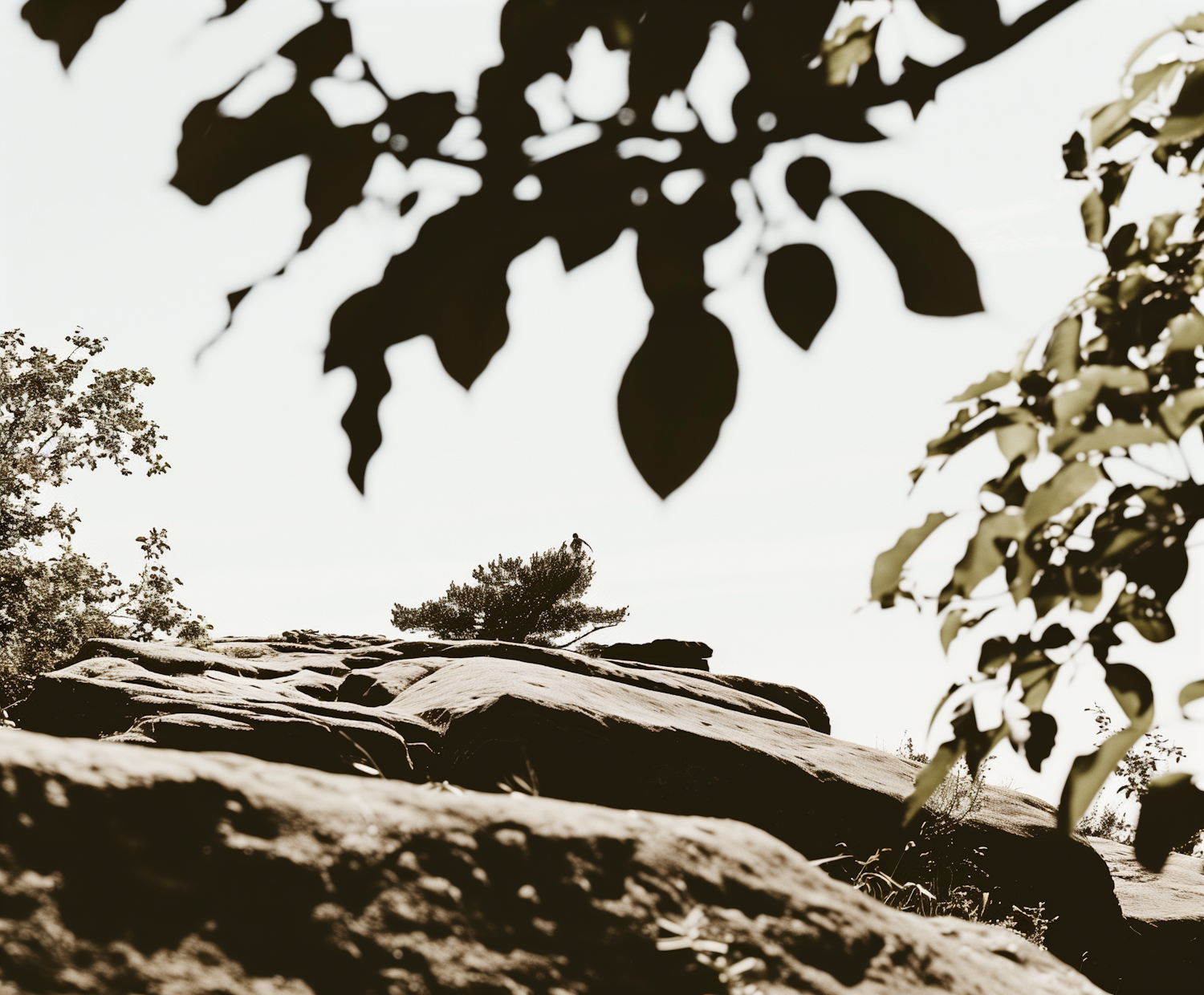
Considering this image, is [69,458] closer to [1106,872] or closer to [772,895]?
[1106,872]

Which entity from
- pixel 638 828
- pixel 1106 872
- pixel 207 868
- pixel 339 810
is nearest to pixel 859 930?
pixel 638 828

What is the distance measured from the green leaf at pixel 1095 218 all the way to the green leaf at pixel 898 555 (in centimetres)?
54

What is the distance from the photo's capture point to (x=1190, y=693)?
1.08 m

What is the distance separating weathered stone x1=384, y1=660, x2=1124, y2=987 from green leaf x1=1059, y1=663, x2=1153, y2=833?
5.06m

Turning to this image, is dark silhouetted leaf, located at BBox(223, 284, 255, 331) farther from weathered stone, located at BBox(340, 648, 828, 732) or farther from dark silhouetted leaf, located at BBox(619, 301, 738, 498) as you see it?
weathered stone, located at BBox(340, 648, 828, 732)

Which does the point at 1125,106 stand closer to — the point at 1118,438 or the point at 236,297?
the point at 1118,438

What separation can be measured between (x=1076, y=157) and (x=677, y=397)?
1.39 meters

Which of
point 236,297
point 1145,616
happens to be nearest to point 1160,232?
point 1145,616

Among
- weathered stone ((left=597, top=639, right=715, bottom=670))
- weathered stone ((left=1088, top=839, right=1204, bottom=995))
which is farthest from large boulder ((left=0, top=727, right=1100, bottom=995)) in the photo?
weathered stone ((left=597, top=639, right=715, bottom=670))

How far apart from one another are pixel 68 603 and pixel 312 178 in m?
18.6

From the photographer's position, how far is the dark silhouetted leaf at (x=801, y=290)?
0.66 meters

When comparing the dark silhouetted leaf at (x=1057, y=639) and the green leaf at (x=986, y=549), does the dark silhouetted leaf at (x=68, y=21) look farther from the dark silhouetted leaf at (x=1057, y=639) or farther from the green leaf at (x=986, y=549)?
the dark silhouetted leaf at (x=1057, y=639)

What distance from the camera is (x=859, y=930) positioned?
166 cm

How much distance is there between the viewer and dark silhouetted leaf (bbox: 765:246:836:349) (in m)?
0.66
